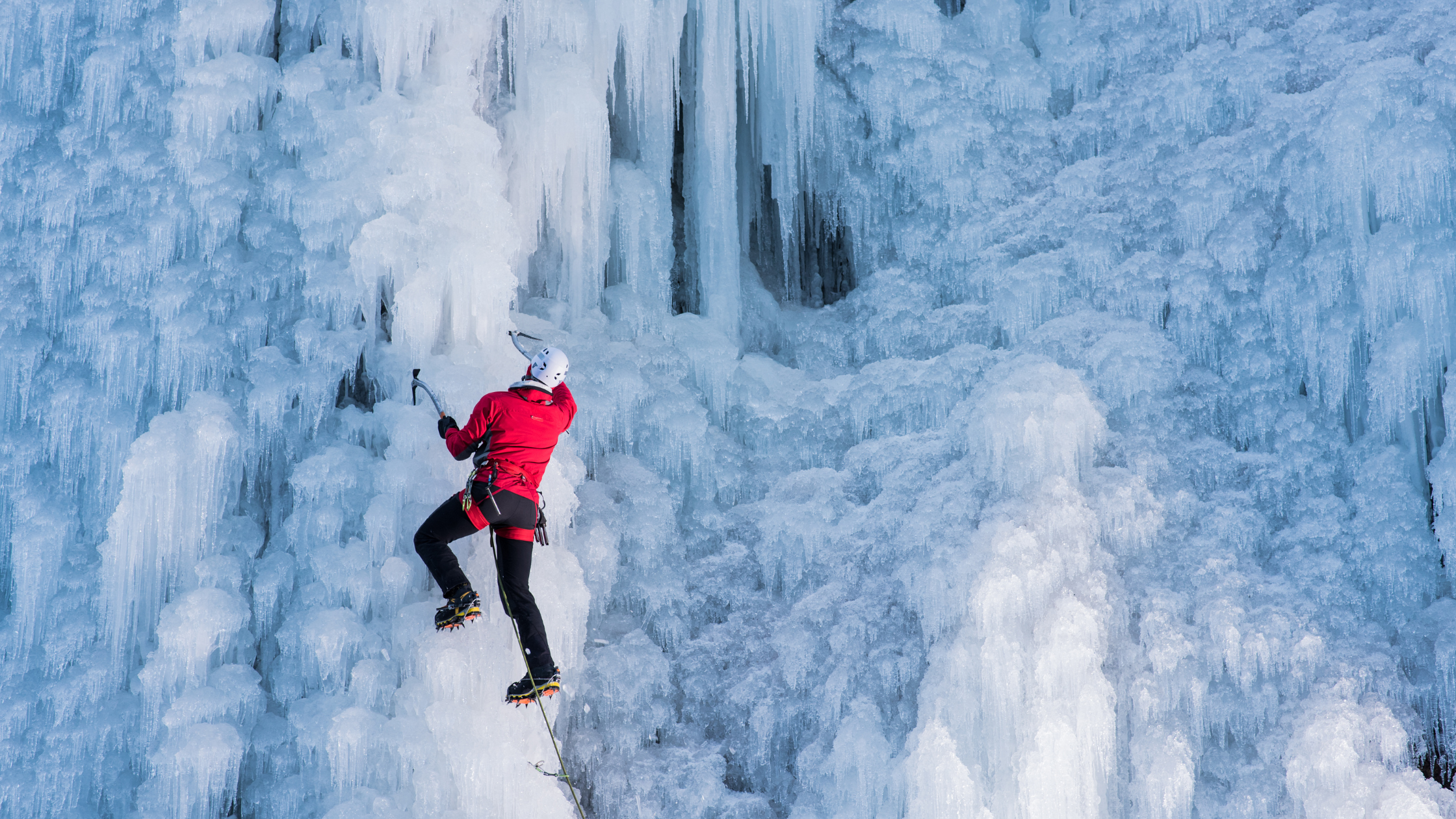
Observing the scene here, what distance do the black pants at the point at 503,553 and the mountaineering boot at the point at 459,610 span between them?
59 mm

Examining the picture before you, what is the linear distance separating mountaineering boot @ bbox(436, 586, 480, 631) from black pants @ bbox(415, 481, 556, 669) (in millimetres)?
59

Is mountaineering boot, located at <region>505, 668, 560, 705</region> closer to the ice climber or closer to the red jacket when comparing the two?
the ice climber

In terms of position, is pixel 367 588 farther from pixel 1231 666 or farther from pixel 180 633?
pixel 1231 666

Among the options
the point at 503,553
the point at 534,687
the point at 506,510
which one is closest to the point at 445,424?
the point at 506,510

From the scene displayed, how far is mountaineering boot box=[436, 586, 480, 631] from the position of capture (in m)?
6.00

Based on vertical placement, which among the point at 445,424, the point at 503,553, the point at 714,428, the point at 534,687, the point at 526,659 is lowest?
the point at 534,687

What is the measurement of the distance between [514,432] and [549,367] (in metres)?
0.37

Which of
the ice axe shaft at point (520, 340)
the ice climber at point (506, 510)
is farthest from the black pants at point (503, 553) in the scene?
the ice axe shaft at point (520, 340)

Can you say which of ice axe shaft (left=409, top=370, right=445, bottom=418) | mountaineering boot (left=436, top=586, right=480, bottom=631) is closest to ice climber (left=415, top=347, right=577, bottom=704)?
mountaineering boot (left=436, top=586, right=480, bottom=631)

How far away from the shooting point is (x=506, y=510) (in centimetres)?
604

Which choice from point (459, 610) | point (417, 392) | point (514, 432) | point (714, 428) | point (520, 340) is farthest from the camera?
point (714, 428)

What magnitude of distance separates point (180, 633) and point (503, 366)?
2144mm

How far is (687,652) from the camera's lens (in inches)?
290

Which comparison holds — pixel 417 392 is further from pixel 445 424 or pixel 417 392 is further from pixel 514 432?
pixel 514 432
